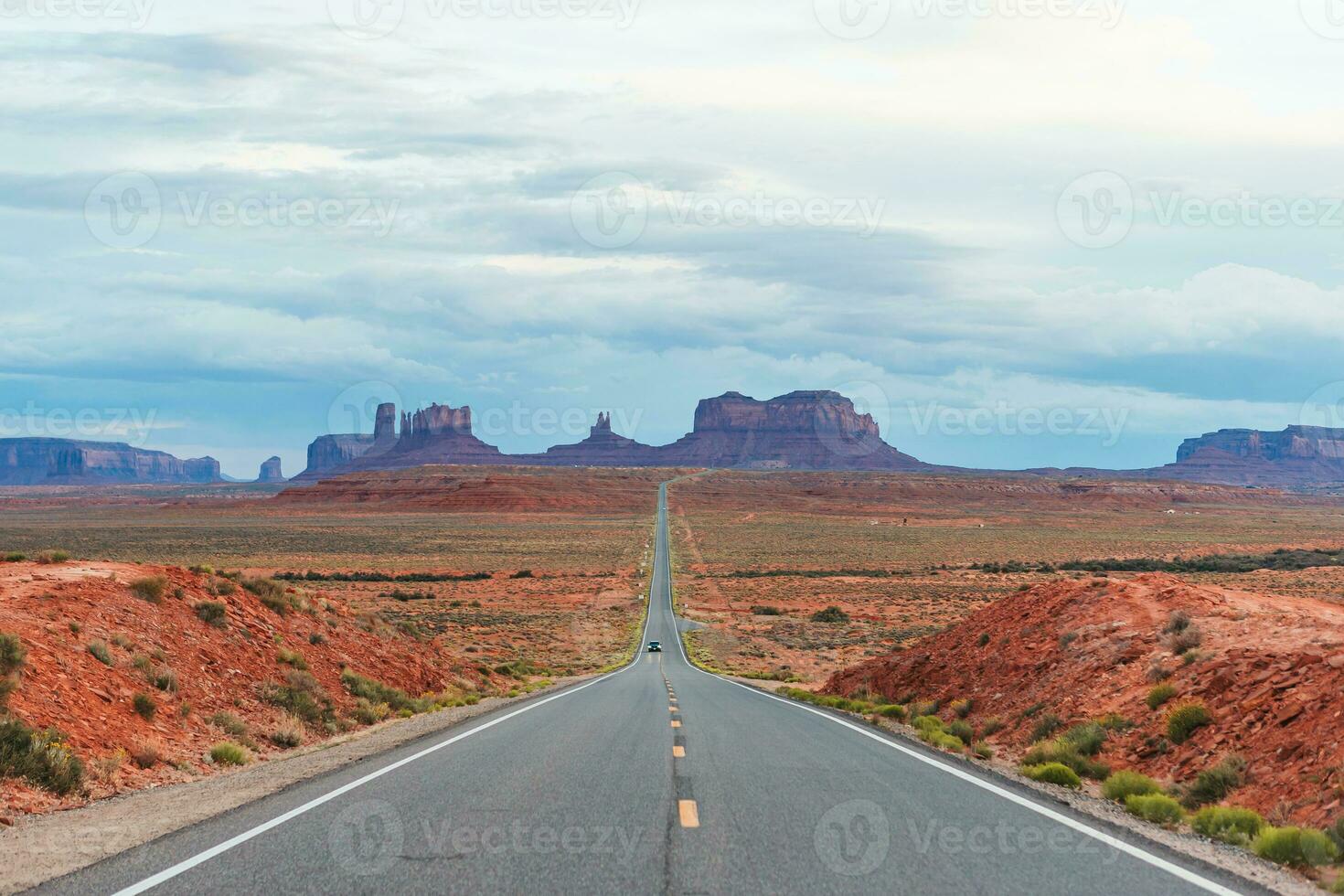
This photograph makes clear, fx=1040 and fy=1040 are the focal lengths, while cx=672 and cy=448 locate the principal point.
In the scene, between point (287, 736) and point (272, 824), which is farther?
point (287, 736)

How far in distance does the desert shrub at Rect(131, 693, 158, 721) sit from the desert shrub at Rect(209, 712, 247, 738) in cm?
102

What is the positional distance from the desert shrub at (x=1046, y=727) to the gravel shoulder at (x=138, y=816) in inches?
331

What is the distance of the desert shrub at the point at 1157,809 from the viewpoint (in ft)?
29.9

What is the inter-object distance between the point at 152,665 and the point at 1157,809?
12.8 m

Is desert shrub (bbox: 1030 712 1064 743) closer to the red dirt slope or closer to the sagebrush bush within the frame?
the red dirt slope

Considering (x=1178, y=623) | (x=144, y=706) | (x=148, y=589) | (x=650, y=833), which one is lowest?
(x=144, y=706)

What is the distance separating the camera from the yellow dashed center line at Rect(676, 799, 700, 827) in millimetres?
8258

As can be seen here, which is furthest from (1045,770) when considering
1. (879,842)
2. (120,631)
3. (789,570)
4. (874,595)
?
(789,570)

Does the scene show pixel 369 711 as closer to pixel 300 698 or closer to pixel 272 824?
pixel 300 698

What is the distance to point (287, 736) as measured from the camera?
14766 mm

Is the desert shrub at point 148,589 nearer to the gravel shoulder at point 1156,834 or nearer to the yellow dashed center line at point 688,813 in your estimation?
the yellow dashed center line at point 688,813

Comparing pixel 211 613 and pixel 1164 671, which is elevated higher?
pixel 211 613

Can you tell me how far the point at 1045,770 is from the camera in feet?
37.7
